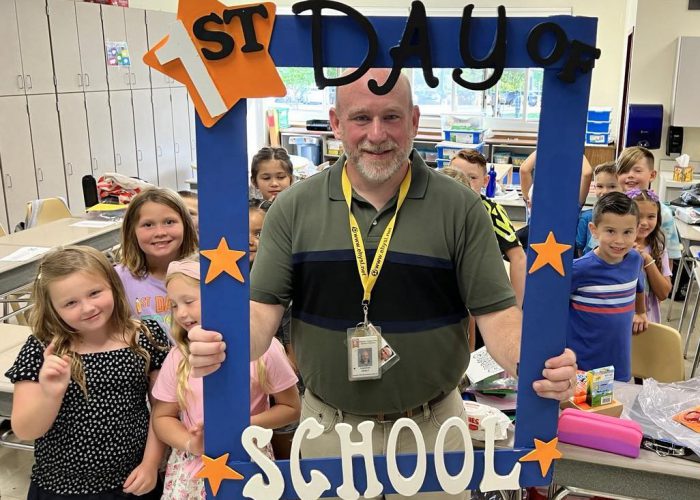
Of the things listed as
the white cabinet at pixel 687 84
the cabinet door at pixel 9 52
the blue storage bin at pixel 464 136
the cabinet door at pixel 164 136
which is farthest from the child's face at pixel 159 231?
the cabinet door at pixel 164 136

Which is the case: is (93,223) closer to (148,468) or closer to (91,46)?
(148,468)

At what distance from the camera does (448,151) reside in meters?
6.27

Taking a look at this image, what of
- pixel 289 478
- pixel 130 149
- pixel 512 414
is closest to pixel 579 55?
pixel 289 478

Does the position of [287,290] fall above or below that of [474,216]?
below

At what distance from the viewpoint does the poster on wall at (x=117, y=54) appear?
7133mm

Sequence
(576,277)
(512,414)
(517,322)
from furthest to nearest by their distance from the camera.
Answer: (576,277)
(512,414)
(517,322)

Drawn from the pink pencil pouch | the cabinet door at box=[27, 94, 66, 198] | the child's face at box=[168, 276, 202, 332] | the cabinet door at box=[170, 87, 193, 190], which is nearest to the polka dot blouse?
the child's face at box=[168, 276, 202, 332]

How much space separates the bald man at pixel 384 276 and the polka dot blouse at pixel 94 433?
0.60 meters

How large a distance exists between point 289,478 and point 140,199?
155 centimetres

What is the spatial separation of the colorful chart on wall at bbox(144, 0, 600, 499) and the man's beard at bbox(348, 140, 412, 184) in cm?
25

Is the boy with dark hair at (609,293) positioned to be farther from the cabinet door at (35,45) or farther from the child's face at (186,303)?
the cabinet door at (35,45)

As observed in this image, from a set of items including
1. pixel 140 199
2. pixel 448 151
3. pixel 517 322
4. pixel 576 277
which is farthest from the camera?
pixel 448 151

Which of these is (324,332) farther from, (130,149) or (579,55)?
(130,149)

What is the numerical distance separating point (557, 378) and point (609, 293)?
159 cm
